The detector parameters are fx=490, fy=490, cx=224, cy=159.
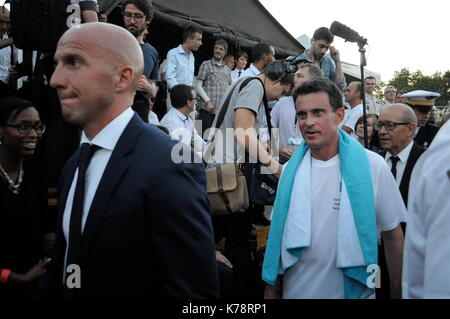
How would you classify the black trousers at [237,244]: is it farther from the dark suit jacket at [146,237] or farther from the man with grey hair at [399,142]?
the dark suit jacket at [146,237]

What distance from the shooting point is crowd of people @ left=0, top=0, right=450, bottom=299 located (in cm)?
178

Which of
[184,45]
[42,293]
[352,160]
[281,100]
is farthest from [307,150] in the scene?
[184,45]

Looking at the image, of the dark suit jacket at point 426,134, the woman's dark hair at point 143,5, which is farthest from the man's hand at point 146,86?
the dark suit jacket at point 426,134

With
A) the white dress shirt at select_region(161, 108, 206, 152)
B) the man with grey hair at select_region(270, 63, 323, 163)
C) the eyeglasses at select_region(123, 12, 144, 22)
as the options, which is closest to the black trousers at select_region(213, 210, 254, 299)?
A: the man with grey hair at select_region(270, 63, 323, 163)

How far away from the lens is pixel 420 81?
155ft

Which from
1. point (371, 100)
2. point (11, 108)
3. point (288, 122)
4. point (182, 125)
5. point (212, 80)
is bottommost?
point (11, 108)

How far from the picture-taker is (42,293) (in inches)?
82.4

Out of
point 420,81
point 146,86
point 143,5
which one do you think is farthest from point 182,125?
point 420,81

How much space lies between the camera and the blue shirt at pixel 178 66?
23.9ft

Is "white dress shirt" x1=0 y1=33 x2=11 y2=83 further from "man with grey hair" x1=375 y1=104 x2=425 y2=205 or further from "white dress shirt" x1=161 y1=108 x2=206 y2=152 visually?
"man with grey hair" x1=375 y1=104 x2=425 y2=205

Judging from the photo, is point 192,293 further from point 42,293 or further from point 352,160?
point 352,160

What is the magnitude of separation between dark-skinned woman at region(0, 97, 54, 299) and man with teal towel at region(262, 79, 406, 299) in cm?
147

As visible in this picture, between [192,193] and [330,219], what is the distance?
1225 millimetres

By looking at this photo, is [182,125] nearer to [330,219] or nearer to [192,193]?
[330,219]
